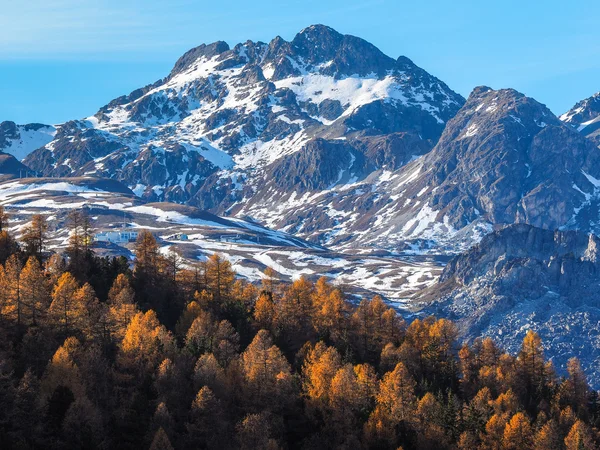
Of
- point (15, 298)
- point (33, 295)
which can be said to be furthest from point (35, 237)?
point (15, 298)

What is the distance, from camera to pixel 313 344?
153 m

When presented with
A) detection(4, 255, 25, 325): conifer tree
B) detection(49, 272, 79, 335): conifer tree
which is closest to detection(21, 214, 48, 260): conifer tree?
detection(4, 255, 25, 325): conifer tree

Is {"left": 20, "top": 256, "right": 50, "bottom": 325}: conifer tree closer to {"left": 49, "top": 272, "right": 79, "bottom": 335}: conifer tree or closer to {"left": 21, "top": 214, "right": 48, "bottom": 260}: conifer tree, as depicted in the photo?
{"left": 49, "top": 272, "right": 79, "bottom": 335}: conifer tree

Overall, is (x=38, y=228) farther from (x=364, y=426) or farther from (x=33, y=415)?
(x=364, y=426)

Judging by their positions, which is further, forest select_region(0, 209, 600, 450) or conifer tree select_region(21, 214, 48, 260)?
conifer tree select_region(21, 214, 48, 260)

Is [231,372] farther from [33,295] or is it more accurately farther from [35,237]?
[35,237]

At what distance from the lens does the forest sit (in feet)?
372

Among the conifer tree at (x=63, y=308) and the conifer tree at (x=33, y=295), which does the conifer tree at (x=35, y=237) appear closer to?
the conifer tree at (x=33, y=295)

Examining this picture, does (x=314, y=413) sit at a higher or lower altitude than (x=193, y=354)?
lower

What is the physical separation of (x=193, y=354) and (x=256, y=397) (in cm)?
1463

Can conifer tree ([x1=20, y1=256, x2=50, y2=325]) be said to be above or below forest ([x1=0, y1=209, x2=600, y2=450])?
above

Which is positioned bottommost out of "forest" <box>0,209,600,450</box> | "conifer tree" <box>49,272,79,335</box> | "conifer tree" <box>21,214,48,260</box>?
"forest" <box>0,209,600,450</box>

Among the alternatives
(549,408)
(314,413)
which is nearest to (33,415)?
(314,413)

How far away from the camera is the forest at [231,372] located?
372 ft
